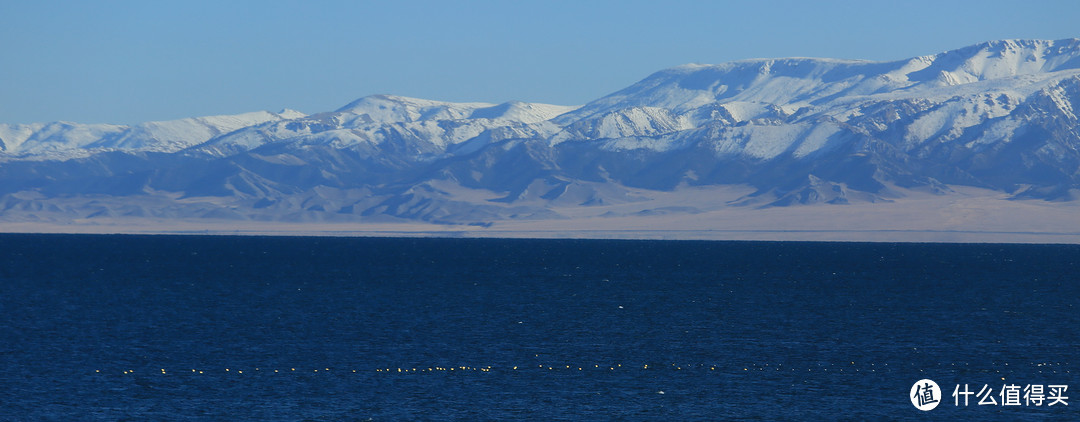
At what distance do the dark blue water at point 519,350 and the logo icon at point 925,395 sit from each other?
0.56m

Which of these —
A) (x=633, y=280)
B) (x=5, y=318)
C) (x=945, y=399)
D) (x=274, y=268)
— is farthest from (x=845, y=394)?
(x=274, y=268)

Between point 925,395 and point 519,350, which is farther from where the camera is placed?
point 519,350

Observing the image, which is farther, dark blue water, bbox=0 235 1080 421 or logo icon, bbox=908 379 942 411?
logo icon, bbox=908 379 942 411

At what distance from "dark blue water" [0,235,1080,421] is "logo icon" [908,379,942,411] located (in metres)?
0.56

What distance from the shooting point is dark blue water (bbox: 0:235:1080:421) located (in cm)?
6084

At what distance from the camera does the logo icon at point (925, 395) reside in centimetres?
6109

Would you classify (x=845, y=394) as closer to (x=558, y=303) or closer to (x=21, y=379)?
(x=21, y=379)

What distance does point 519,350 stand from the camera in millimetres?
78875

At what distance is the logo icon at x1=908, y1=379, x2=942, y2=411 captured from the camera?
200ft

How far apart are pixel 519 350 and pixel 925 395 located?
23762 mm

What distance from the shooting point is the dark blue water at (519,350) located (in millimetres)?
60844

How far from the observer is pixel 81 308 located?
10531 cm

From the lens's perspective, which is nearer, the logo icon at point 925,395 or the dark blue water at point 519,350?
the dark blue water at point 519,350

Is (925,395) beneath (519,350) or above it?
beneath
